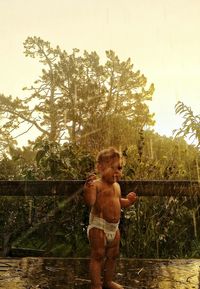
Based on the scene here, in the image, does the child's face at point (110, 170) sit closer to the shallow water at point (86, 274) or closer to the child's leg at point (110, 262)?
the child's leg at point (110, 262)

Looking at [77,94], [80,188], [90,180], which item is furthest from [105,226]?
[77,94]

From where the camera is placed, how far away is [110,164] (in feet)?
9.53

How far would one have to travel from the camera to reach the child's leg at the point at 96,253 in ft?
9.12

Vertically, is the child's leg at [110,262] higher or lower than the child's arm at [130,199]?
lower

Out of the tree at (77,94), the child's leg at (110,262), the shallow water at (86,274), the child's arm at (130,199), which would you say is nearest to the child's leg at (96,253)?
the child's leg at (110,262)

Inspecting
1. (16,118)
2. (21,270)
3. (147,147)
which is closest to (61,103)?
(16,118)

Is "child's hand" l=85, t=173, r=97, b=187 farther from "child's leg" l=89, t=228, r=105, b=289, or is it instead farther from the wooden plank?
the wooden plank

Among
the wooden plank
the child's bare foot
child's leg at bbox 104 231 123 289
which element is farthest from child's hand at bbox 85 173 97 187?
the wooden plank

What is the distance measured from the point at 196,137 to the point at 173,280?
3.12 meters

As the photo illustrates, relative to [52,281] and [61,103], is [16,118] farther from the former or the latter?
[52,281]

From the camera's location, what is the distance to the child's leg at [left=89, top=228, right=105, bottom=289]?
9.12 ft

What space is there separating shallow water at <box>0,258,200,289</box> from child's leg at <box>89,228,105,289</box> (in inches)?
8.1

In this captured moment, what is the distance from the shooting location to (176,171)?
255 inches

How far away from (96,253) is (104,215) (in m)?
0.26
